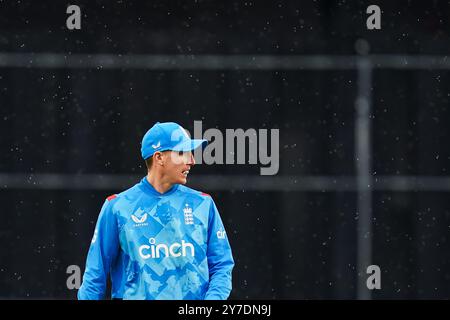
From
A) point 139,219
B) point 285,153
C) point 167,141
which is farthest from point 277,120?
point 139,219

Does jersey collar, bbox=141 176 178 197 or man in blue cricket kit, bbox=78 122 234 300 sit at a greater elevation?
jersey collar, bbox=141 176 178 197

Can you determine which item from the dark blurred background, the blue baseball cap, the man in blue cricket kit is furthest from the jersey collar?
the dark blurred background

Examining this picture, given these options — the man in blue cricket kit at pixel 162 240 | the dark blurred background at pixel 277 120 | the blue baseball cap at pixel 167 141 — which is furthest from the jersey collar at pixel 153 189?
the dark blurred background at pixel 277 120

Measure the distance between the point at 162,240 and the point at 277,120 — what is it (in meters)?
3.33

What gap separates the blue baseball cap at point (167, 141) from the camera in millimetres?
5309

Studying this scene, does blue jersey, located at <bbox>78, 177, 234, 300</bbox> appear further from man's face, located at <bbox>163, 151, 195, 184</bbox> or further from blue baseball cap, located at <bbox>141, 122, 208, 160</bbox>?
blue baseball cap, located at <bbox>141, 122, 208, 160</bbox>

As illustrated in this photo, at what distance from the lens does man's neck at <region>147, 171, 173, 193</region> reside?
5336 mm

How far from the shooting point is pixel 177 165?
5.29 m

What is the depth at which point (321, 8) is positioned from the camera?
8.36 metres

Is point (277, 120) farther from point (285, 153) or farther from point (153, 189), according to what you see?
point (153, 189)

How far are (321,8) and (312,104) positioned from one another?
0.77m

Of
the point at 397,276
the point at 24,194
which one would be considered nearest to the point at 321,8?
the point at 397,276
